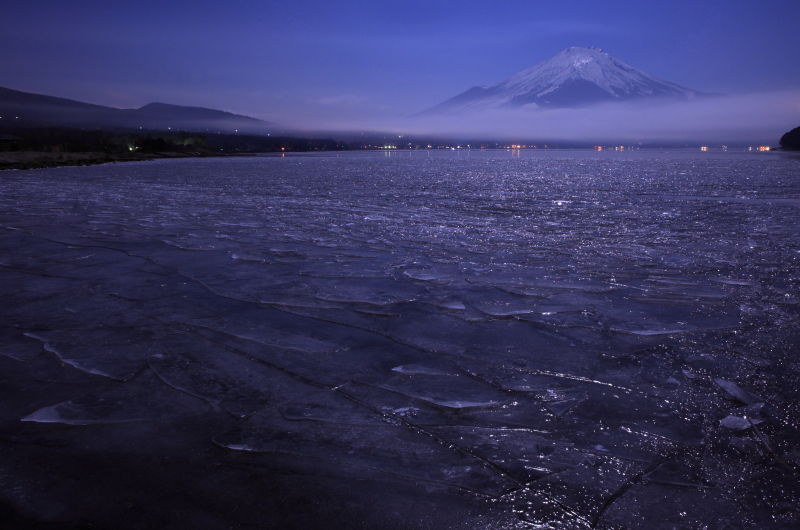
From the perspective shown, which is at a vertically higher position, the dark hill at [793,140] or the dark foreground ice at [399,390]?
the dark hill at [793,140]

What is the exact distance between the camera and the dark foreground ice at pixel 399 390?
1.89 metres

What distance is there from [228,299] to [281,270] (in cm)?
122

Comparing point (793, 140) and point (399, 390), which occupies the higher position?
point (793, 140)

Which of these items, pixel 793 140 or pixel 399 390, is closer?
pixel 399 390

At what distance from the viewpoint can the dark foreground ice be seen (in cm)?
189

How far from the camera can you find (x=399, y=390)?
2.80 meters

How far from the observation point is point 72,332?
3.63m

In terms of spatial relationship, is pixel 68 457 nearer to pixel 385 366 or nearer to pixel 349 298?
pixel 385 366

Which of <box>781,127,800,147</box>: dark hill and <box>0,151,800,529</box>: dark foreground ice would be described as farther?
<box>781,127,800,147</box>: dark hill

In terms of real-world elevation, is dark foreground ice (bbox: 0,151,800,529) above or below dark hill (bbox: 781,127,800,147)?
below

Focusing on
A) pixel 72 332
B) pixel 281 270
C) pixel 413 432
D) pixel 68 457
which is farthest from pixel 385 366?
pixel 281 270

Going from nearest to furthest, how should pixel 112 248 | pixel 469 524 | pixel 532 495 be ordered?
pixel 469 524 < pixel 532 495 < pixel 112 248

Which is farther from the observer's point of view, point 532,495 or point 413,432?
point 413,432

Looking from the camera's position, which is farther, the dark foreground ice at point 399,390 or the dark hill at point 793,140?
the dark hill at point 793,140
